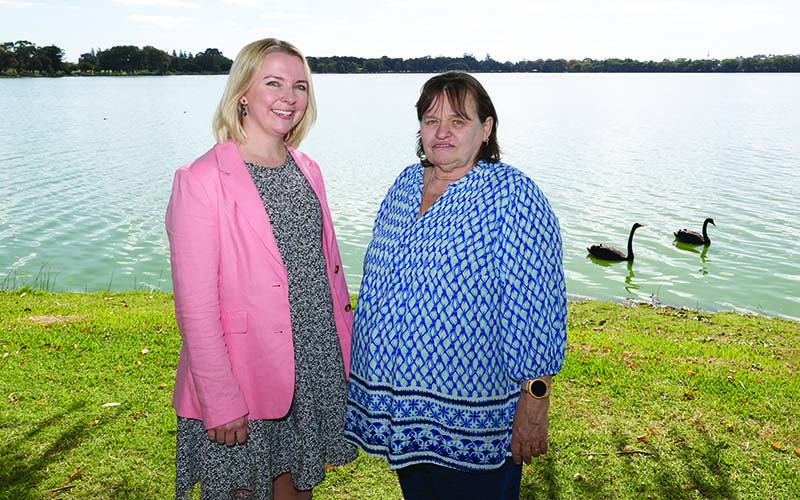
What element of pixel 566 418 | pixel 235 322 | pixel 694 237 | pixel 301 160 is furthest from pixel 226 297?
pixel 694 237

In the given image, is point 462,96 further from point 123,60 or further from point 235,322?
point 123,60

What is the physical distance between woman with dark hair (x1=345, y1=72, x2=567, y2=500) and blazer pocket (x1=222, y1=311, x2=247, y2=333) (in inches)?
20.1

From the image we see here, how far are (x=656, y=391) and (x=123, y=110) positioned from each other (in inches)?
2572

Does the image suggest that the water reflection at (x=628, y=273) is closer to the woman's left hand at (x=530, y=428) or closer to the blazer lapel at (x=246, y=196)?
the woman's left hand at (x=530, y=428)

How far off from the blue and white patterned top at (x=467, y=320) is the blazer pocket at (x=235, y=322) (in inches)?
21.4

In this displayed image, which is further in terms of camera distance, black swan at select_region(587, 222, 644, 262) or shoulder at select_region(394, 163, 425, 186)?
black swan at select_region(587, 222, 644, 262)

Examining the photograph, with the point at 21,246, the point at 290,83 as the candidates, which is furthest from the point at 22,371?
the point at 21,246

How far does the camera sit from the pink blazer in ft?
9.66

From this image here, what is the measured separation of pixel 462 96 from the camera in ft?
9.80

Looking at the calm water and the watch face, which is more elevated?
the watch face

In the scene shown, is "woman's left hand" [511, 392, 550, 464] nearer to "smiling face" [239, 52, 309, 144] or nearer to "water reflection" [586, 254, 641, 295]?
"smiling face" [239, 52, 309, 144]

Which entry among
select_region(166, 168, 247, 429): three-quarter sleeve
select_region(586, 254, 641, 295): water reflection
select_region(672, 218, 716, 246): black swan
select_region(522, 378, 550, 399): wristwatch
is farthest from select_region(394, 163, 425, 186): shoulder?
select_region(672, 218, 716, 246): black swan

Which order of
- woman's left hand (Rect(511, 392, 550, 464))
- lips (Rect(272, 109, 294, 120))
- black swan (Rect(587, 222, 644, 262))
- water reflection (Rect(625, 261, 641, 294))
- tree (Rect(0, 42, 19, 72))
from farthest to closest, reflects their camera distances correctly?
tree (Rect(0, 42, 19, 72))
black swan (Rect(587, 222, 644, 262))
water reflection (Rect(625, 261, 641, 294))
lips (Rect(272, 109, 294, 120))
woman's left hand (Rect(511, 392, 550, 464))

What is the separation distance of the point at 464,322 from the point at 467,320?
14 millimetres
